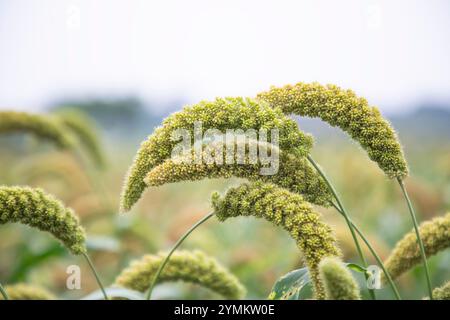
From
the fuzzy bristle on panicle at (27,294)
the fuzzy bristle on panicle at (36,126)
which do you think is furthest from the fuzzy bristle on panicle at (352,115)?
the fuzzy bristle on panicle at (36,126)

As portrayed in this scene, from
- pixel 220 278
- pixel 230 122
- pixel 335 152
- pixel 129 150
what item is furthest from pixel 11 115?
pixel 129 150

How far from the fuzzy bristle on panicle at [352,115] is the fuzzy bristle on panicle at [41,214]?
2.75 feet

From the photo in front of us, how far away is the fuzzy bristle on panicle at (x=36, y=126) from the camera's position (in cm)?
366

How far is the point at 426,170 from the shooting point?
7.50 meters

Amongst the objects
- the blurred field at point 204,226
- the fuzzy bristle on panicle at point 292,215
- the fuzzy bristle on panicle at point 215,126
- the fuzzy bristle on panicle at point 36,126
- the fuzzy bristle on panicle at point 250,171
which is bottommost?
the blurred field at point 204,226

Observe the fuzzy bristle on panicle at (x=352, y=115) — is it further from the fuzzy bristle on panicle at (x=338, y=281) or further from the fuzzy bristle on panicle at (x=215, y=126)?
the fuzzy bristle on panicle at (x=338, y=281)

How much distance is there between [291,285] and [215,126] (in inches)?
25.8

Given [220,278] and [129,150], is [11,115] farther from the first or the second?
[129,150]

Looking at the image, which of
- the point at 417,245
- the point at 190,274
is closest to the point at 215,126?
the point at 190,274

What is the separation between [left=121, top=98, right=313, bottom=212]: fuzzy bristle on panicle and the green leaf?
1.60 ft

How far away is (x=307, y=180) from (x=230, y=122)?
34 cm

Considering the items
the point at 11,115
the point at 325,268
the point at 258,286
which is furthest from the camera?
the point at 258,286

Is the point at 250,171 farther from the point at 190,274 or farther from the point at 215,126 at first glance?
the point at 190,274

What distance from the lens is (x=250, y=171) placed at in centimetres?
180
